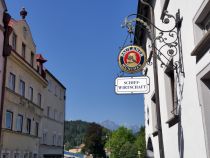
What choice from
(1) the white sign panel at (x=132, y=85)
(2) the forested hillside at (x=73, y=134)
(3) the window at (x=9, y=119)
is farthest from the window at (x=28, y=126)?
(2) the forested hillside at (x=73, y=134)

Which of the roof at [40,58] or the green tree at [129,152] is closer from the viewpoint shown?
the roof at [40,58]

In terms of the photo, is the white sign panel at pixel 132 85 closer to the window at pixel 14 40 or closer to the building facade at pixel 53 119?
the window at pixel 14 40

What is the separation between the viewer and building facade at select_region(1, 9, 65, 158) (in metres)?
24.4

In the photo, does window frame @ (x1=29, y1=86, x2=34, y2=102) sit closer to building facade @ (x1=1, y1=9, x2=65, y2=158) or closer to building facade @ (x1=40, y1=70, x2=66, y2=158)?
building facade @ (x1=1, y1=9, x2=65, y2=158)

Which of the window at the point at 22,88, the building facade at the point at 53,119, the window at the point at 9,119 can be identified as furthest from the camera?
the building facade at the point at 53,119

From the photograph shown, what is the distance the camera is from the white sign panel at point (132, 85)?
7.95m

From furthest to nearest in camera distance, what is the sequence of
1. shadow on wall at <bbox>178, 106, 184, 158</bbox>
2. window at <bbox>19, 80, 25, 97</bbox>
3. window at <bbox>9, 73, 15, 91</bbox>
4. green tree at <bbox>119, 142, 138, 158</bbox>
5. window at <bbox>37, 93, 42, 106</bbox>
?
1. green tree at <bbox>119, 142, 138, 158</bbox>
2. window at <bbox>37, 93, 42, 106</bbox>
3. window at <bbox>19, 80, 25, 97</bbox>
4. window at <bbox>9, 73, 15, 91</bbox>
5. shadow on wall at <bbox>178, 106, 184, 158</bbox>

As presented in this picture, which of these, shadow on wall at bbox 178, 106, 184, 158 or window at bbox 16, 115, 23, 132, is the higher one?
window at bbox 16, 115, 23, 132

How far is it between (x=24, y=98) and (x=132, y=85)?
68.8ft

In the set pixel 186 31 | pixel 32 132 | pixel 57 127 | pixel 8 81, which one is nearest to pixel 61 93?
pixel 57 127

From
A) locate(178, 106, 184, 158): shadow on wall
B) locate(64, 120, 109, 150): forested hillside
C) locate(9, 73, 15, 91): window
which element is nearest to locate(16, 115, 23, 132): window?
locate(9, 73, 15, 91): window

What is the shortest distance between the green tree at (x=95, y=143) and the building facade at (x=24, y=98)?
65.6 metres

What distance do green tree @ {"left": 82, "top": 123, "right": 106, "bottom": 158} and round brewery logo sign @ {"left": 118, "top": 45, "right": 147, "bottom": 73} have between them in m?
93.8

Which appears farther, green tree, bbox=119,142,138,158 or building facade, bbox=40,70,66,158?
green tree, bbox=119,142,138,158
